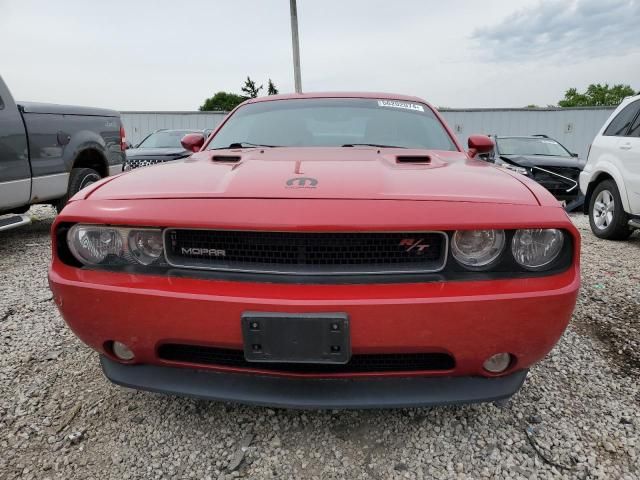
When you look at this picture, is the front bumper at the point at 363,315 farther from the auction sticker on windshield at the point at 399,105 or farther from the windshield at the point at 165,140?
the windshield at the point at 165,140

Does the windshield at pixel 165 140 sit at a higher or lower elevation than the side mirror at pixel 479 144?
lower

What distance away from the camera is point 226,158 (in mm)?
2176

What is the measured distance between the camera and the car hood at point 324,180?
4.96ft

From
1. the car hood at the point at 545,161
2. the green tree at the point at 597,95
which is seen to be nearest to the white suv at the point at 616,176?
the car hood at the point at 545,161

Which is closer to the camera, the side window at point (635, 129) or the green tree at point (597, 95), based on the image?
the side window at point (635, 129)

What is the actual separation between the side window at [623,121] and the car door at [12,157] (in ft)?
21.1

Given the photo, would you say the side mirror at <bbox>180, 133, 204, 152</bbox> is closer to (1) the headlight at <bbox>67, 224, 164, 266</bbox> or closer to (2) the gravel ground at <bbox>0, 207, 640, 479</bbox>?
(2) the gravel ground at <bbox>0, 207, 640, 479</bbox>

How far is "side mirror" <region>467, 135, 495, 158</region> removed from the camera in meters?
2.69

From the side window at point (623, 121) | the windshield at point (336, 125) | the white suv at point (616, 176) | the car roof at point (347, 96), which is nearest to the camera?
the windshield at point (336, 125)

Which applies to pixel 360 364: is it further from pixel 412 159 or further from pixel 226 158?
pixel 226 158

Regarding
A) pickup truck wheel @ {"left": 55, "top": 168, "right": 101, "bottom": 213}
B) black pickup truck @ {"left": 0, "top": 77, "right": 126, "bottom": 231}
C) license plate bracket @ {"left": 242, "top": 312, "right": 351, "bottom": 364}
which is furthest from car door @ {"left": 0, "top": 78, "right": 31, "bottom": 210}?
license plate bracket @ {"left": 242, "top": 312, "right": 351, "bottom": 364}

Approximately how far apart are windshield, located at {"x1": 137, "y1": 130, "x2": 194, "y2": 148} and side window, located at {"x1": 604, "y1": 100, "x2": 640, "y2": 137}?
7.78 meters

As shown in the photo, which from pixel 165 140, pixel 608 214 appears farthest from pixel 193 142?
pixel 165 140

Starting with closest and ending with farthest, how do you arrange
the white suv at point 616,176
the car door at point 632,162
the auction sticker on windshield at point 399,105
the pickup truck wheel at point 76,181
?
the auction sticker on windshield at point 399,105
the car door at point 632,162
the white suv at point 616,176
the pickup truck wheel at point 76,181
